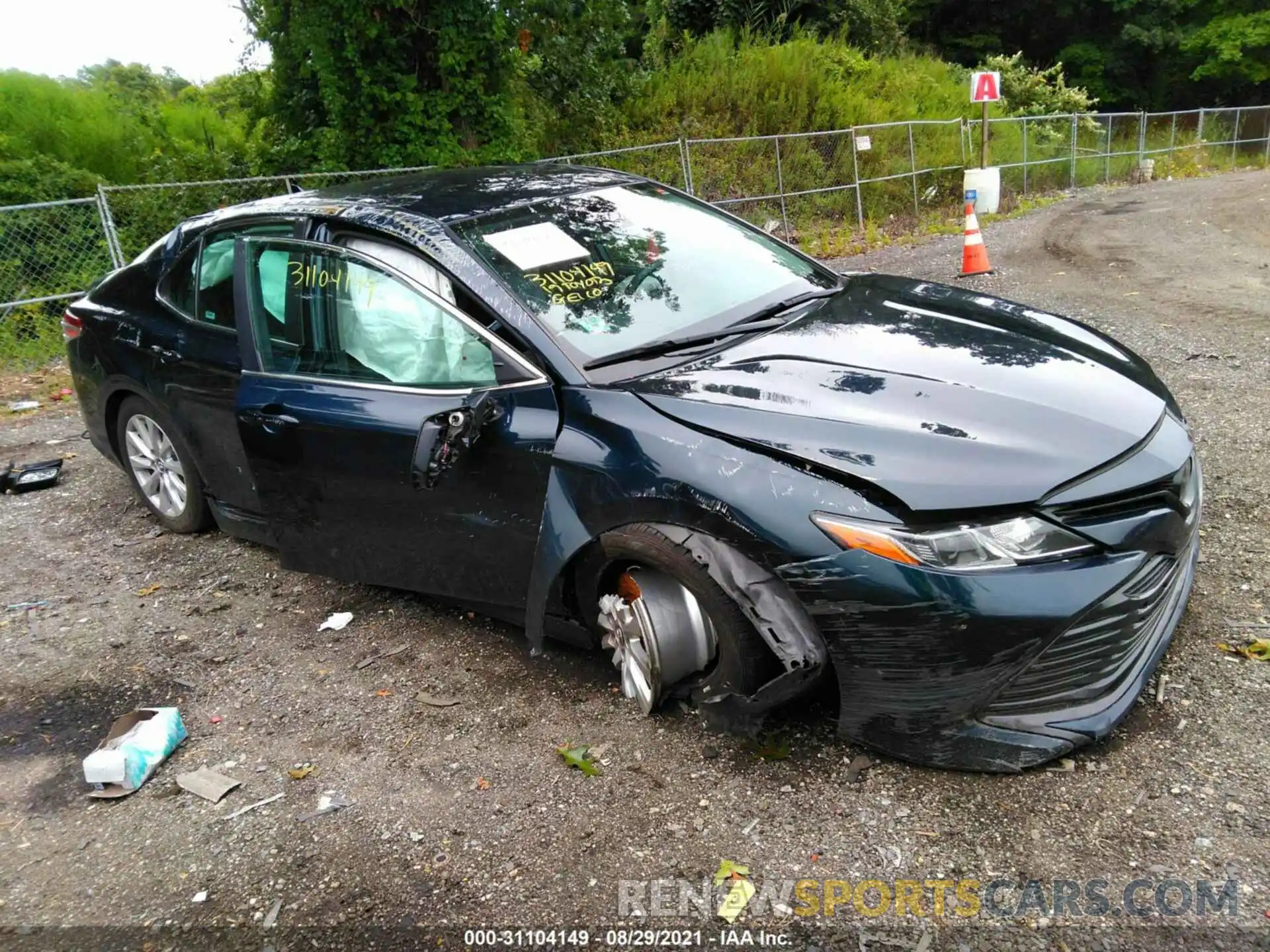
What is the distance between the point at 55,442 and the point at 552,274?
5432 mm

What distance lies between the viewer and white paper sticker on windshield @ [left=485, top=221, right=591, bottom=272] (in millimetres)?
3209

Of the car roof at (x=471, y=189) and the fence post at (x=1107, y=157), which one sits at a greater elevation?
the car roof at (x=471, y=189)

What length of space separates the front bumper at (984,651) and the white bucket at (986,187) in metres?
14.4

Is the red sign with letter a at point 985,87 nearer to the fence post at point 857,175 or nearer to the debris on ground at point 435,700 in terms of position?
the fence post at point 857,175

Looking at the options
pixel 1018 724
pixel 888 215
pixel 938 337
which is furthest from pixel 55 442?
pixel 888 215

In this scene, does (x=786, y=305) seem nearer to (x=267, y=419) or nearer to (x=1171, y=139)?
(x=267, y=419)

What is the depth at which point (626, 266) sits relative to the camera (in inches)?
133

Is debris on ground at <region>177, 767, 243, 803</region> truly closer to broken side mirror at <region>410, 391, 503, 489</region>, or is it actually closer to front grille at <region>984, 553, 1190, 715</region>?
broken side mirror at <region>410, 391, 503, 489</region>

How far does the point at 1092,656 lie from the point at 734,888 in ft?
3.55

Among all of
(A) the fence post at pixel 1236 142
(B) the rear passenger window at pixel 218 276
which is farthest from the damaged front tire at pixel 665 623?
(A) the fence post at pixel 1236 142

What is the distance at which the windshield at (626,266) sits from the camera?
3.10m

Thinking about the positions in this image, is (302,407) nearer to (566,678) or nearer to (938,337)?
(566,678)

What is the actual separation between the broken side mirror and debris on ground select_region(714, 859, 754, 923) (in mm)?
1414

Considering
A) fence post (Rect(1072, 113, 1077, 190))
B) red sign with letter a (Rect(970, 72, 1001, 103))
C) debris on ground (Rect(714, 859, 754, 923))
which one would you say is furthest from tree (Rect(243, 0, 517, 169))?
fence post (Rect(1072, 113, 1077, 190))
